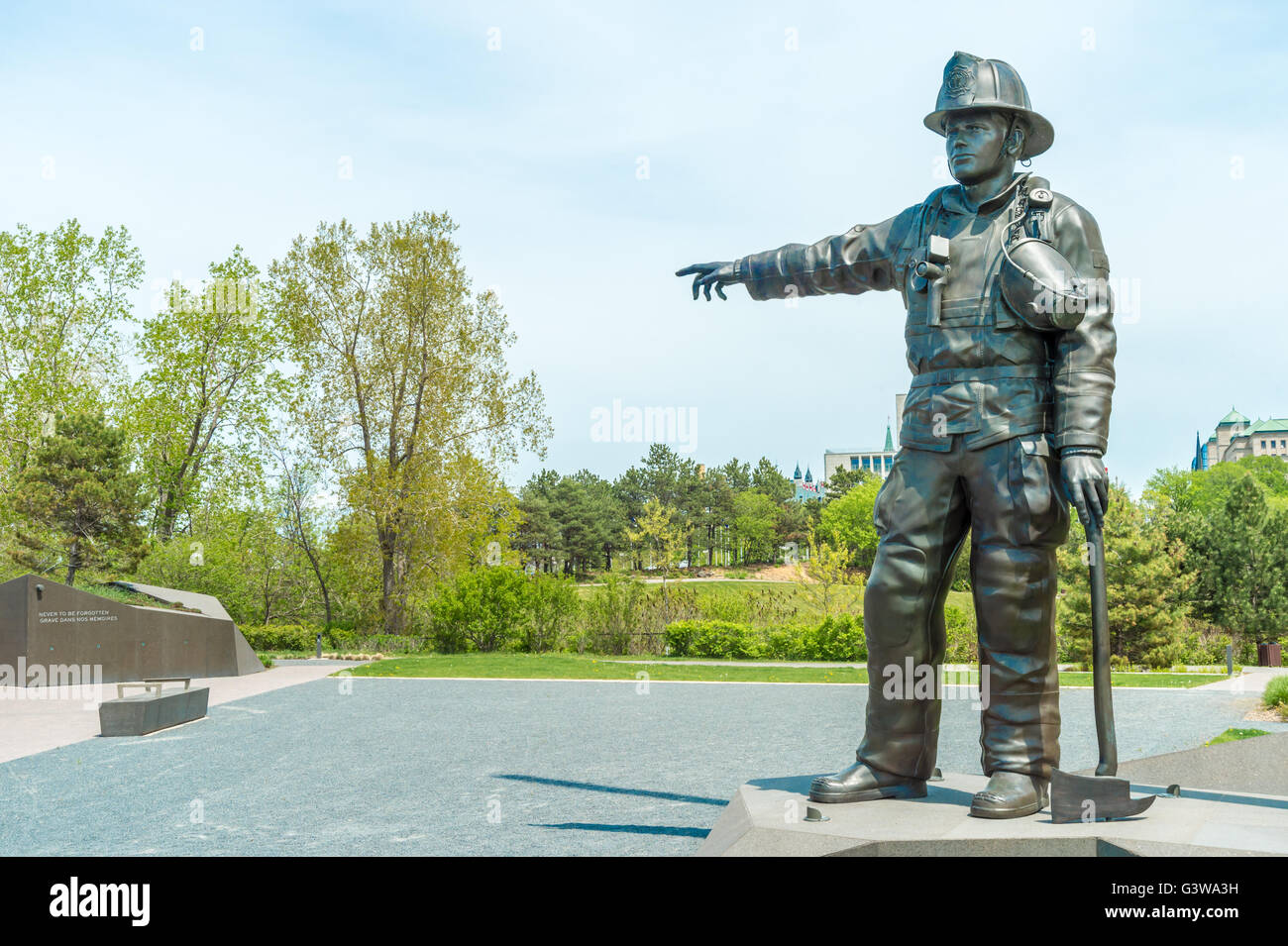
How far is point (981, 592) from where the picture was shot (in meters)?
4.22

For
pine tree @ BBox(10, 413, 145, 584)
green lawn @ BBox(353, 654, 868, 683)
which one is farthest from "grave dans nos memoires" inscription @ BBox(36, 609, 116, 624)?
pine tree @ BBox(10, 413, 145, 584)

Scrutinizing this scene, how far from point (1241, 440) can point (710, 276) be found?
10793 cm

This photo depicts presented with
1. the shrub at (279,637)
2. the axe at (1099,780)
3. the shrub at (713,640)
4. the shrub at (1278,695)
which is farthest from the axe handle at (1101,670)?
the shrub at (279,637)

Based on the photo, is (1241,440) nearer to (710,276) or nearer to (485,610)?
(485,610)

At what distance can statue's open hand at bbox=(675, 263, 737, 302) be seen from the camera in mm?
5133

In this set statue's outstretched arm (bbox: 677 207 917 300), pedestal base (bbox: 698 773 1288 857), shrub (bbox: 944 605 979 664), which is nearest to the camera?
pedestal base (bbox: 698 773 1288 857)

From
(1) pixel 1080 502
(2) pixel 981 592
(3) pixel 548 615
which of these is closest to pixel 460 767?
(2) pixel 981 592

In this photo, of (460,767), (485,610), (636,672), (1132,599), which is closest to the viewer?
(460,767)

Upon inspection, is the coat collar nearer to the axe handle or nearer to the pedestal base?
the axe handle

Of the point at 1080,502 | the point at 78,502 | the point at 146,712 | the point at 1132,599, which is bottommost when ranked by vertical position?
the point at 146,712

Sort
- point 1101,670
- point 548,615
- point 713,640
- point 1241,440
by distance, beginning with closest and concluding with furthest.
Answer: point 1101,670 → point 713,640 → point 548,615 → point 1241,440

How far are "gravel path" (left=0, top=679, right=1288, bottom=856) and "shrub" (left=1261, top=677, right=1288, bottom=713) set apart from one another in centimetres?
44

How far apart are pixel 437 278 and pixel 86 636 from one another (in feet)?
47.7

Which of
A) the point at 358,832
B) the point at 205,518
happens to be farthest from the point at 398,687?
the point at 205,518
